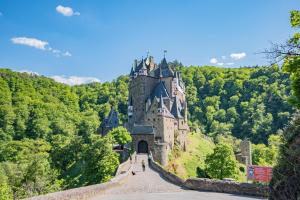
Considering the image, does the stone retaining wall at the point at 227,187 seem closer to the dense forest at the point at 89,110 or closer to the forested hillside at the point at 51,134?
the forested hillside at the point at 51,134

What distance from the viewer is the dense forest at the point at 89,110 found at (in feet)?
221

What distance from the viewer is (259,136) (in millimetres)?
113375

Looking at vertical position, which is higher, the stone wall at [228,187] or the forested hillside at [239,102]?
the forested hillside at [239,102]

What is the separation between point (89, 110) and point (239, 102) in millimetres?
63876

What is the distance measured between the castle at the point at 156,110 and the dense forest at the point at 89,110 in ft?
24.7

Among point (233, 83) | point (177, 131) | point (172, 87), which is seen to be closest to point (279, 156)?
point (177, 131)

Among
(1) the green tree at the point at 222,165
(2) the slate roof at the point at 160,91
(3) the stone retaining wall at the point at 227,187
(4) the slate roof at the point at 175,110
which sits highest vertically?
(2) the slate roof at the point at 160,91

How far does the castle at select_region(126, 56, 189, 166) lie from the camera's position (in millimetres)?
51469

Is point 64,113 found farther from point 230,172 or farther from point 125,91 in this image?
point 230,172

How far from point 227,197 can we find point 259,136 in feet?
337

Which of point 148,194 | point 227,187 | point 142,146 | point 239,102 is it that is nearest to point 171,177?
point 227,187

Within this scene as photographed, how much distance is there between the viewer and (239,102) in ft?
464

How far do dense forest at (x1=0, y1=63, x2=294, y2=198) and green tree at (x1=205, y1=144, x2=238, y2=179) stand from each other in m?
16.0

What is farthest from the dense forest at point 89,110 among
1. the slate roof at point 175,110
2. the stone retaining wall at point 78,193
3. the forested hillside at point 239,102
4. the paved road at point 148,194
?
the stone retaining wall at point 78,193
